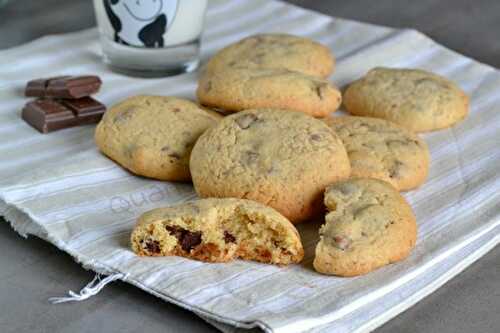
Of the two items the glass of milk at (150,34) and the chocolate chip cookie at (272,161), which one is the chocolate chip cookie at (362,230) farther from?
the glass of milk at (150,34)

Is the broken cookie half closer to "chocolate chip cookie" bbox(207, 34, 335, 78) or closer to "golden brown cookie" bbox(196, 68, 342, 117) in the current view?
"golden brown cookie" bbox(196, 68, 342, 117)

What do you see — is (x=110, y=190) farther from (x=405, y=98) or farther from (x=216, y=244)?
(x=405, y=98)

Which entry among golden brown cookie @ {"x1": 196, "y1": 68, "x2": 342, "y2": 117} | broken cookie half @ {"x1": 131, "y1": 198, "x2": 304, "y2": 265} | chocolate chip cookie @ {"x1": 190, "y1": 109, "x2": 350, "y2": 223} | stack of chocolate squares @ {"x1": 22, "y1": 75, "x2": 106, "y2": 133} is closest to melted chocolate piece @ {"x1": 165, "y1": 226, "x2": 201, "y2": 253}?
broken cookie half @ {"x1": 131, "y1": 198, "x2": 304, "y2": 265}

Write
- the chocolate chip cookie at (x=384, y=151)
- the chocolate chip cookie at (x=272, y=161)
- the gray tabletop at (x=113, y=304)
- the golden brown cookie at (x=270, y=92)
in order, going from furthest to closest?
1. the golden brown cookie at (x=270, y=92)
2. the chocolate chip cookie at (x=384, y=151)
3. the chocolate chip cookie at (x=272, y=161)
4. the gray tabletop at (x=113, y=304)

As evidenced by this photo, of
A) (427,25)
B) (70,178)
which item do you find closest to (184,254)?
(70,178)

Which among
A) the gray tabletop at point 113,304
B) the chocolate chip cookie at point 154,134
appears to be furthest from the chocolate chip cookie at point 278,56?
the gray tabletop at point 113,304

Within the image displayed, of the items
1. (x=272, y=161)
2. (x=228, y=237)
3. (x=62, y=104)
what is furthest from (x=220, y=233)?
(x=62, y=104)

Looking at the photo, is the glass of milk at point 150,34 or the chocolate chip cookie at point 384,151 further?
the glass of milk at point 150,34
